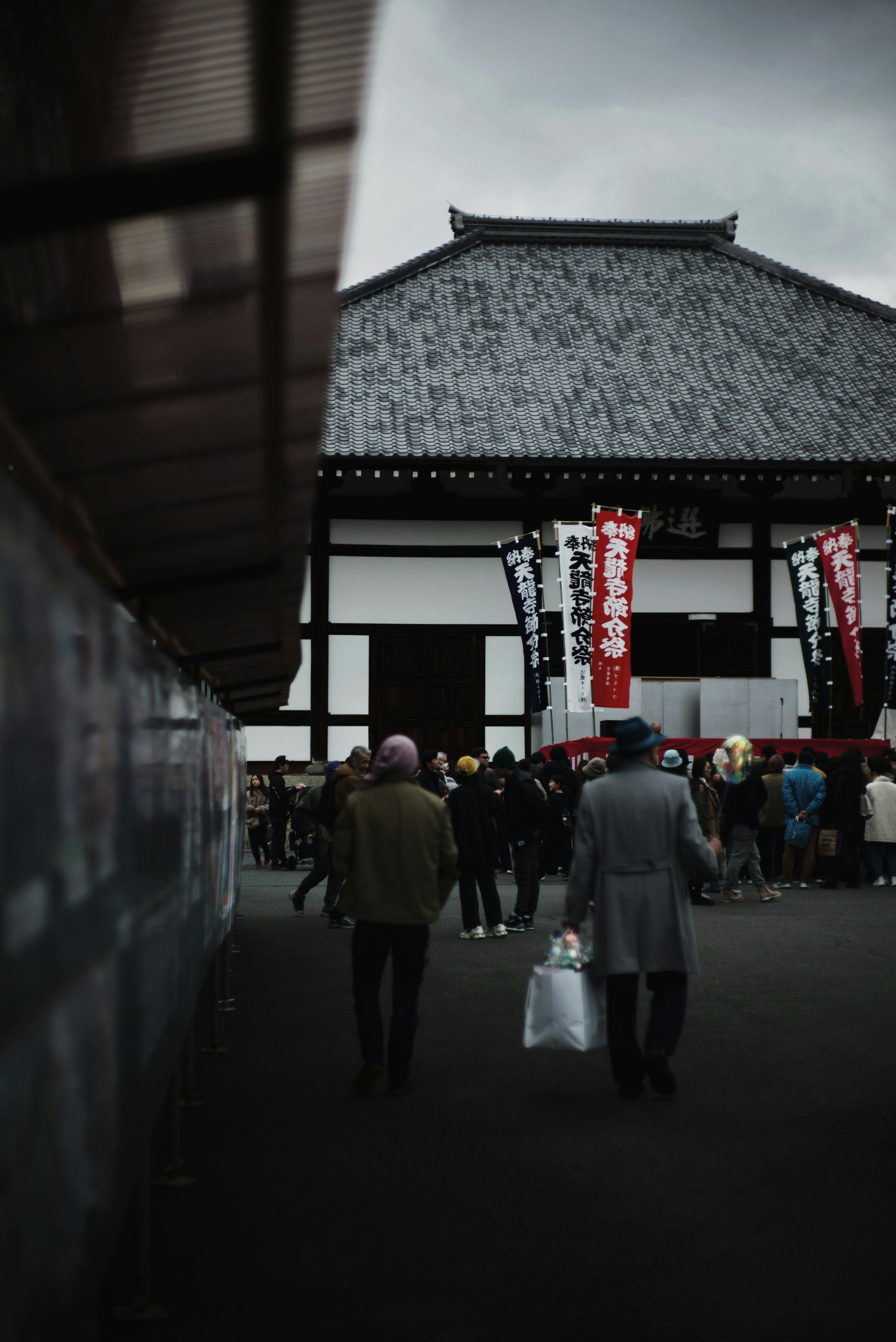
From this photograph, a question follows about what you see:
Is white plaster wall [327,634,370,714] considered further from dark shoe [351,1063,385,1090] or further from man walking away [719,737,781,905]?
dark shoe [351,1063,385,1090]

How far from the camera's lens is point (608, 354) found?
23.3 meters

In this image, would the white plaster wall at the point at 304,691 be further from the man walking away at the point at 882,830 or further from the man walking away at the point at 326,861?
the man walking away at the point at 882,830

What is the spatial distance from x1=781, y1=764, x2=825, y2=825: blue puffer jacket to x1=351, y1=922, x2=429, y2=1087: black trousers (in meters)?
10.2

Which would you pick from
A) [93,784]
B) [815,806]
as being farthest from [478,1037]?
[815,806]

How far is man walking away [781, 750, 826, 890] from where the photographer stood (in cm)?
1523

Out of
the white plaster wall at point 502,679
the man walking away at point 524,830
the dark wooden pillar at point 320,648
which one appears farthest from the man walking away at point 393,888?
the white plaster wall at point 502,679

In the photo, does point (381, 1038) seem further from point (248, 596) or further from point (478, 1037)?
point (248, 596)

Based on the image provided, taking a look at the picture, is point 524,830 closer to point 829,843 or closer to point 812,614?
point 829,843

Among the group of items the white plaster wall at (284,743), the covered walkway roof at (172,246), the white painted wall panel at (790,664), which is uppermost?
the white painted wall panel at (790,664)

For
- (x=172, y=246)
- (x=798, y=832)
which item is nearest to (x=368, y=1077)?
(x=172, y=246)

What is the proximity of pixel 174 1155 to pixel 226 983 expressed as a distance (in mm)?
3682

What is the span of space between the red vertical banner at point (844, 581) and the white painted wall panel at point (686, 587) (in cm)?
231

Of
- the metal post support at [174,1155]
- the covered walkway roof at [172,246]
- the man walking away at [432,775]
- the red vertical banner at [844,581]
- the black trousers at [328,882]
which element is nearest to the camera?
the covered walkway roof at [172,246]

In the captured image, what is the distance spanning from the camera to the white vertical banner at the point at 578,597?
1827 centimetres
